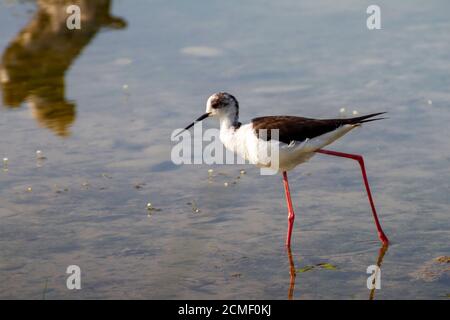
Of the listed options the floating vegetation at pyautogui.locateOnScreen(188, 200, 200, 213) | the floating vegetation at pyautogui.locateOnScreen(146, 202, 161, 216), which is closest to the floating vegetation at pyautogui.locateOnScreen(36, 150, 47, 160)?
the floating vegetation at pyautogui.locateOnScreen(146, 202, 161, 216)

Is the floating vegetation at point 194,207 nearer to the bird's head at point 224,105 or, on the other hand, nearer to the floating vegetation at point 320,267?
the bird's head at point 224,105

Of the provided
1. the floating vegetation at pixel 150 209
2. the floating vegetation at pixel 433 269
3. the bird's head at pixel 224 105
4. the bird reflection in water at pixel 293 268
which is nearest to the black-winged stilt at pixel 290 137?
the bird reflection in water at pixel 293 268

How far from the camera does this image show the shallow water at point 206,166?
282 inches

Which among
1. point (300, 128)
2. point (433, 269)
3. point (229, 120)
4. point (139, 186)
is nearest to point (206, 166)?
point (139, 186)

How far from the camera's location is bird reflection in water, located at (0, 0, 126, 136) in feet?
36.7

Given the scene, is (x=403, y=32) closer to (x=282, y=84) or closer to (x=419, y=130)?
(x=282, y=84)

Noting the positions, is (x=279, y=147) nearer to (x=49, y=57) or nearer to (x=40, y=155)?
(x=40, y=155)

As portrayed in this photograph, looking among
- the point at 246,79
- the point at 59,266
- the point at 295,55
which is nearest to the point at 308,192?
the point at 59,266

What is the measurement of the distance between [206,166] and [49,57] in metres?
4.74

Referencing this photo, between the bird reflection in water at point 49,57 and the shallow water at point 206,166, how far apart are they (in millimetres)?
36

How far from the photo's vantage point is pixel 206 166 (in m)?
9.41

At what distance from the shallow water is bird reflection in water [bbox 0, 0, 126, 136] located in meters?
0.04

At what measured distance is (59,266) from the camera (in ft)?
23.7

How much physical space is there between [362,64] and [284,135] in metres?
4.69
